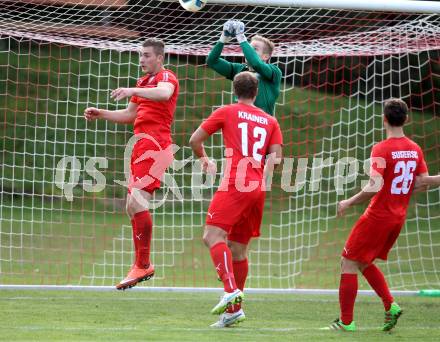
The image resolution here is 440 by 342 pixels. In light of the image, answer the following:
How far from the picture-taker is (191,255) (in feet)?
49.3

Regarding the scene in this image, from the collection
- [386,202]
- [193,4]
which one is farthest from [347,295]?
[193,4]

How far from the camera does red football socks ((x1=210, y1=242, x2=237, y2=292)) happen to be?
26.2 ft

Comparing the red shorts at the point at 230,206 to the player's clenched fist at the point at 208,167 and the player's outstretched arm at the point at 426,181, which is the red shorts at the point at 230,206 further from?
the player's outstretched arm at the point at 426,181

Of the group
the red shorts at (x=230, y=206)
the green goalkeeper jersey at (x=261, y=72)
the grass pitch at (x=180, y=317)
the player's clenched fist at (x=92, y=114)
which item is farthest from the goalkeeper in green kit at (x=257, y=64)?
the grass pitch at (x=180, y=317)

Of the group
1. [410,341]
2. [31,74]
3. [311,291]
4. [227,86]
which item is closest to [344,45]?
[311,291]

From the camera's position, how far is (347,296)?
332 inches

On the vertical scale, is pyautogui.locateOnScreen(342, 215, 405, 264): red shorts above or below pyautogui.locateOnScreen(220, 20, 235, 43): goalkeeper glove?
below

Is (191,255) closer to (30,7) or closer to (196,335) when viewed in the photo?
(30,7)

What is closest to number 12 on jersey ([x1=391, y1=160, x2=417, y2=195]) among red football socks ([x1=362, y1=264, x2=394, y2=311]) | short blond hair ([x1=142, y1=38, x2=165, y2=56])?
red football socks ([x1=362, y1=264, x2=394, y2=311])

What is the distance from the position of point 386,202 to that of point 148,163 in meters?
2.34

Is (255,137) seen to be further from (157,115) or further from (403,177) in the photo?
(157,115)

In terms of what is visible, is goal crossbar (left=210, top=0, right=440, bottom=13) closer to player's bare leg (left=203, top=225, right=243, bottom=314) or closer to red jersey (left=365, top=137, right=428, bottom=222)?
red jersey (left=365, top=137, right=428, bottom=222)

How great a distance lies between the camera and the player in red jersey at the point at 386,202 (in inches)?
328

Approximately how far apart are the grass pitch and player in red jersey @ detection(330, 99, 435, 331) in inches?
11.2
